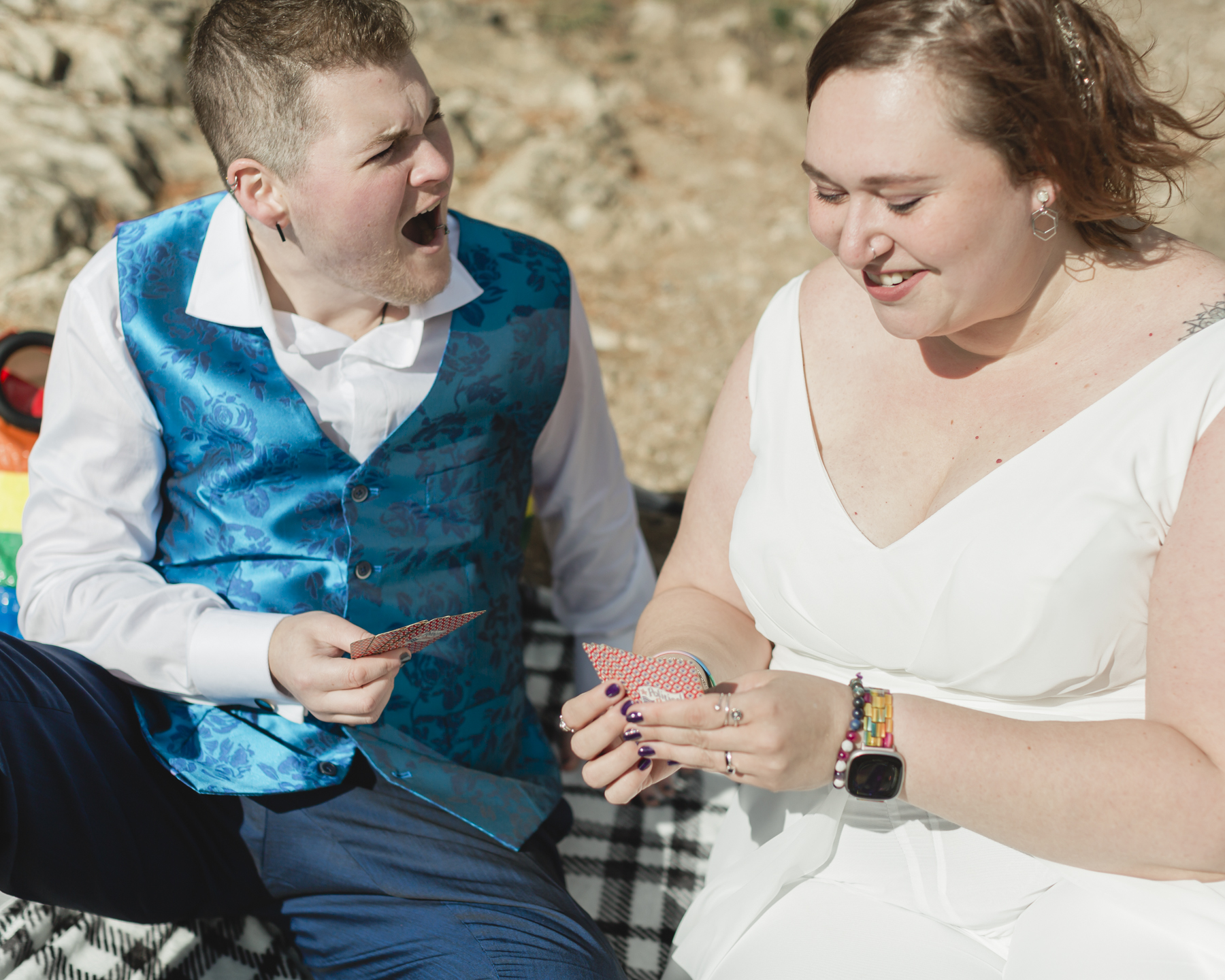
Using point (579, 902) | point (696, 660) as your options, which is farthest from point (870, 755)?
point (579, 902)

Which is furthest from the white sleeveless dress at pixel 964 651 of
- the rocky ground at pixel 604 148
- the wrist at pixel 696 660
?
the rocky ground at pixel 604 148

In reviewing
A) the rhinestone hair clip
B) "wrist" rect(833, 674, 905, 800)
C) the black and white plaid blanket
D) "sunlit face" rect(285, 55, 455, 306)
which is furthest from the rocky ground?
the rhinestone hair clip

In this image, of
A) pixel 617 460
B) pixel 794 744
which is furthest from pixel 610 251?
pixel 794 744

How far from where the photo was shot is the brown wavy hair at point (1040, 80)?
1585mm

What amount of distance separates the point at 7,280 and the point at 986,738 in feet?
15.1

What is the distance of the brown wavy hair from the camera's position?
5.20ft

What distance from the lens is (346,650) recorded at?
2000mm

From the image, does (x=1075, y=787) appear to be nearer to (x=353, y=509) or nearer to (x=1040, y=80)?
Result: (x=1040, y=80)

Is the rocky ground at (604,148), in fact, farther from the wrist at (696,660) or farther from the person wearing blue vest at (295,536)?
the wrist at (696,660)

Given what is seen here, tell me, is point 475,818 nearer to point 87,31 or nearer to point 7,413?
point 7,413

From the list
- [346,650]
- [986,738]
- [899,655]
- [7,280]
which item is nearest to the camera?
[986,738]

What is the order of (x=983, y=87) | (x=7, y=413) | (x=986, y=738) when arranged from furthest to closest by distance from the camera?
(x=7, y=413), (x=986, y=738), (x=983, y=87)

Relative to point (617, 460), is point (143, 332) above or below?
above

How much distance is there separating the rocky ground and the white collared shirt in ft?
8.41
